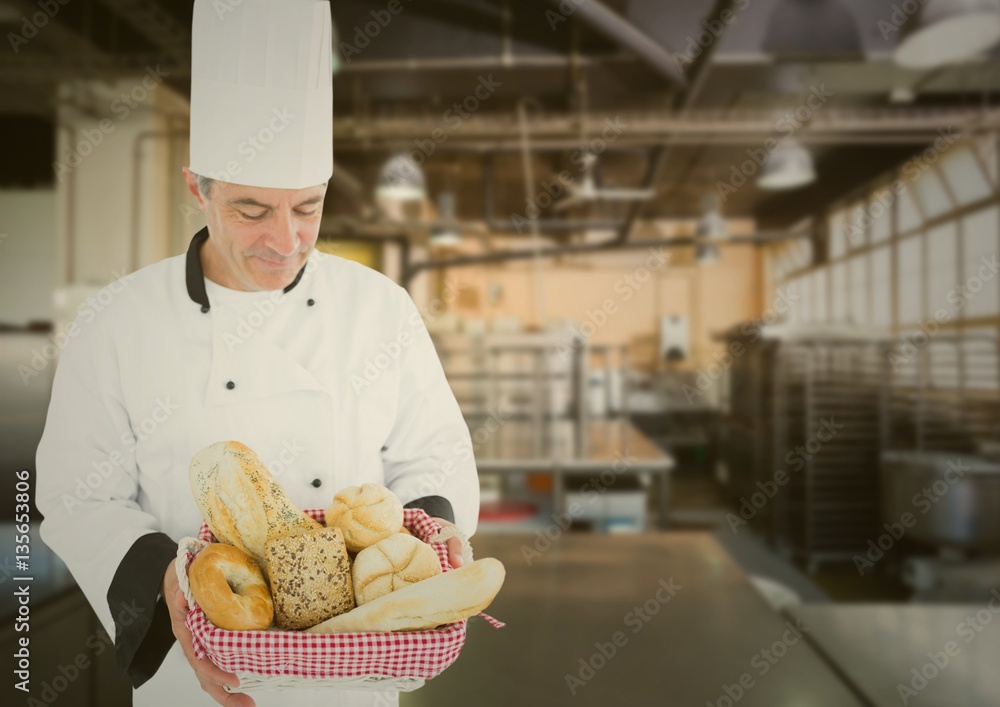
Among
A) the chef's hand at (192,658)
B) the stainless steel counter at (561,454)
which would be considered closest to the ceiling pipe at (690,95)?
the stainless steel counter at (561,454)

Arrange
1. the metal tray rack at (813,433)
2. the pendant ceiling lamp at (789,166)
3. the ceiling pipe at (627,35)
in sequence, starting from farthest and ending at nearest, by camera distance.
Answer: the metal tray rack at (813,433) → the pendant ceiling lamp at (789,166) → the ceiling pipe at (627,35)

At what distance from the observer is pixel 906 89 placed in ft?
7.27

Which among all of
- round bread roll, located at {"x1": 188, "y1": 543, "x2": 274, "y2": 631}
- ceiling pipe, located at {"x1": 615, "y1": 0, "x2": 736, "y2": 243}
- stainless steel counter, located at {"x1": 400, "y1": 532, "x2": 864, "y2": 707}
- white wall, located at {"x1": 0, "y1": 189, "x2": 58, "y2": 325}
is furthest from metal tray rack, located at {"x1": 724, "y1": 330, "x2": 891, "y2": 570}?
white wall, located at {"x1": 0, "y1": 189, "x2": 58, "y2": 325}

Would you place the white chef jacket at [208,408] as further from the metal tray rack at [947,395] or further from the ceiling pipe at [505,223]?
the metal tray rack at [947,395]

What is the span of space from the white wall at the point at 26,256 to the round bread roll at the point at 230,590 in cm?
89

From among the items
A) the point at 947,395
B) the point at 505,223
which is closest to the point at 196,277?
the point at 505,223

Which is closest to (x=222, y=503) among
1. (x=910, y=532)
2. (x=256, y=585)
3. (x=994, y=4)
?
(x=256, y=585)

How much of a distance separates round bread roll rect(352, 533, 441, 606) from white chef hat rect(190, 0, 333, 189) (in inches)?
23.4

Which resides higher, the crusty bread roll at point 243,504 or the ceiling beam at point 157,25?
the ceiling beam at point 157,25

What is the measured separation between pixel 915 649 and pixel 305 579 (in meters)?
1.55

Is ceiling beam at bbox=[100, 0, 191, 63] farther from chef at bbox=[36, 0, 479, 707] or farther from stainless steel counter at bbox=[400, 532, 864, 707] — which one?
stainless steel counter at bbox=[400, 532, 864, 707]

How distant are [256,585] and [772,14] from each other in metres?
2.02

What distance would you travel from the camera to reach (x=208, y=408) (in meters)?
1.08

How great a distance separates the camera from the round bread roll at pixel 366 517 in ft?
2.61
